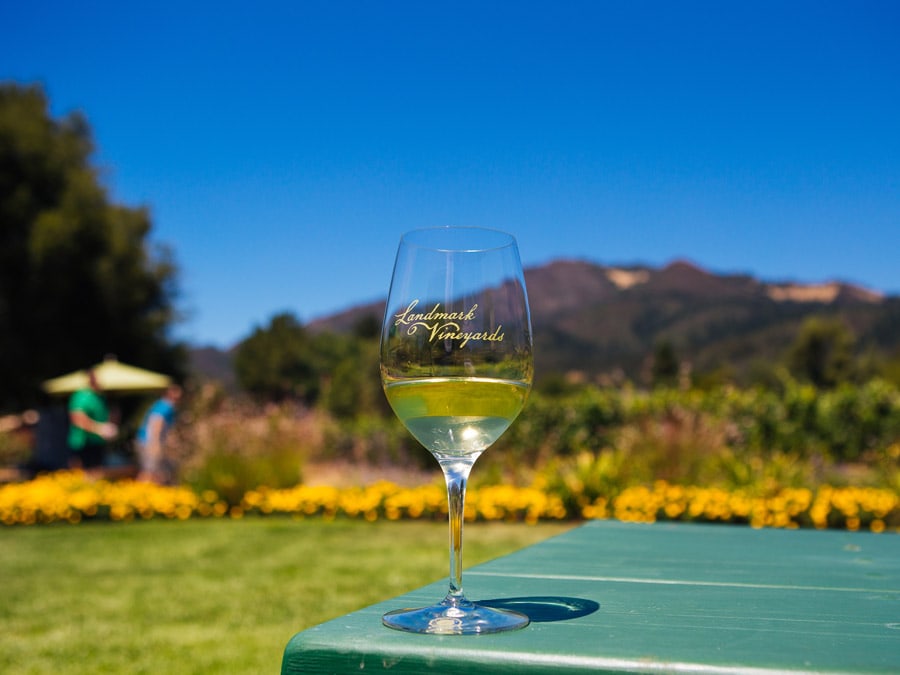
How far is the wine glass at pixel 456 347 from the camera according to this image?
3.66 feet

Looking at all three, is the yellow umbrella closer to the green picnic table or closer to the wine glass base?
the green picnic table

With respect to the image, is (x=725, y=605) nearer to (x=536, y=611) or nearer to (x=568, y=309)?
(x=536, y=611)

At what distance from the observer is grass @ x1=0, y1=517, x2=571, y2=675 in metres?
4.20

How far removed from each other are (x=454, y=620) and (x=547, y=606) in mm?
197

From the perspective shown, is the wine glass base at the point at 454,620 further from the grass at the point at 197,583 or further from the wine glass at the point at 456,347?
the grass at the point at 197,583

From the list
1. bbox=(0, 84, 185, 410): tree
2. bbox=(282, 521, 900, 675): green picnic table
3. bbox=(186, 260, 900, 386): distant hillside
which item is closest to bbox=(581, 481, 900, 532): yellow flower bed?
bbox=(282, 521, 900, 675): green picnic table

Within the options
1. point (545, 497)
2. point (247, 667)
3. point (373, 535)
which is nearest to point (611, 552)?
point (247, 667)

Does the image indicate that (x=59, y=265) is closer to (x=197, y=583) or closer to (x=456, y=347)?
(x=197, y=583)

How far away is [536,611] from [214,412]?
496 inches

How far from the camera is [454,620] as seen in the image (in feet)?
3.33

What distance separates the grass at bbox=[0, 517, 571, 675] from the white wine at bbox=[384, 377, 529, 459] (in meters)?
3.08

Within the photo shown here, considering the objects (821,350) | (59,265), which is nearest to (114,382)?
(59,265)

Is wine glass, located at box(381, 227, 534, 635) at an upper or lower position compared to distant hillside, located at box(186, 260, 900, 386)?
lower

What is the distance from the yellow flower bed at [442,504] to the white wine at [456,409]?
21.1 ft
